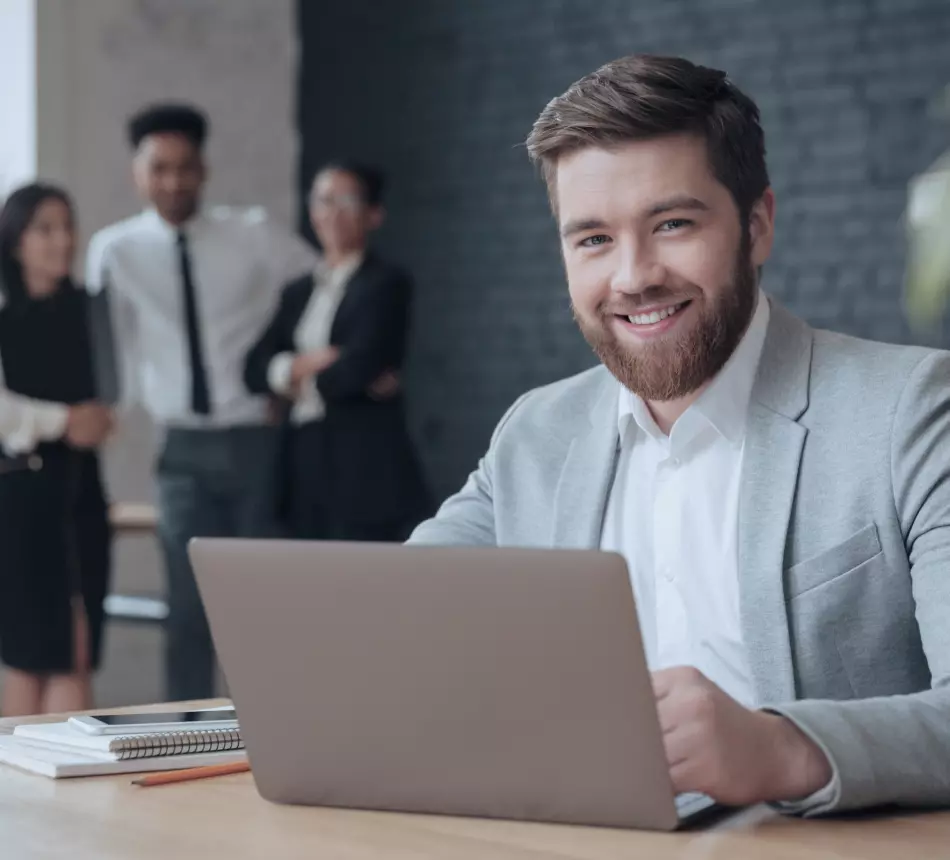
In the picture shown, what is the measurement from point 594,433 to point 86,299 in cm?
247

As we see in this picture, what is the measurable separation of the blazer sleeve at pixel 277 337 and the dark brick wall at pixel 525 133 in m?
1.50

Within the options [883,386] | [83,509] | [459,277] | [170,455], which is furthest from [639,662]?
[459,277]

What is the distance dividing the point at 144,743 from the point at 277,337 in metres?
2.97

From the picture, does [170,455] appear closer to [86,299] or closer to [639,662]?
[86,299]

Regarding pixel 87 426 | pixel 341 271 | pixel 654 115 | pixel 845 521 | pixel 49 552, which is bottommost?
pixel 49 552

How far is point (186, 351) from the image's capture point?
4207 mm

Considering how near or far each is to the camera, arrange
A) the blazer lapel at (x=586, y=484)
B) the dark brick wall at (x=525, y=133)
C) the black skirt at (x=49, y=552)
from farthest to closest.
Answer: the dark brick wall at (x=525, y=133) → the black skirt at (x=49, y=552) → the blazer lapel at (x=586, y=484)

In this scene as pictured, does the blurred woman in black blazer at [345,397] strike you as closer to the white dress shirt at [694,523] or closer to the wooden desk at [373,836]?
the white dress shirt at [694,523]

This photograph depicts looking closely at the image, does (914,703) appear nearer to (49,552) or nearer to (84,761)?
(84,761)

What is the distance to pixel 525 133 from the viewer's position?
5.62 meters

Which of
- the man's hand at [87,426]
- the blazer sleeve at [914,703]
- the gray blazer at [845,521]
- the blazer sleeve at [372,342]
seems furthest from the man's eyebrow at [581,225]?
the blazer sleeve at [372,342]

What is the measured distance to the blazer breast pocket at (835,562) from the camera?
1.44m

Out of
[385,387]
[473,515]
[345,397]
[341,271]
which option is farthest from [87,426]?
[473,515]

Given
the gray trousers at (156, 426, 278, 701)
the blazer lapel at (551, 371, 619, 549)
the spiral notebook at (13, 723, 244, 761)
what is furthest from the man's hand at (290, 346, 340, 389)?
the spiral notebook at (13, 723, 244, 761)
